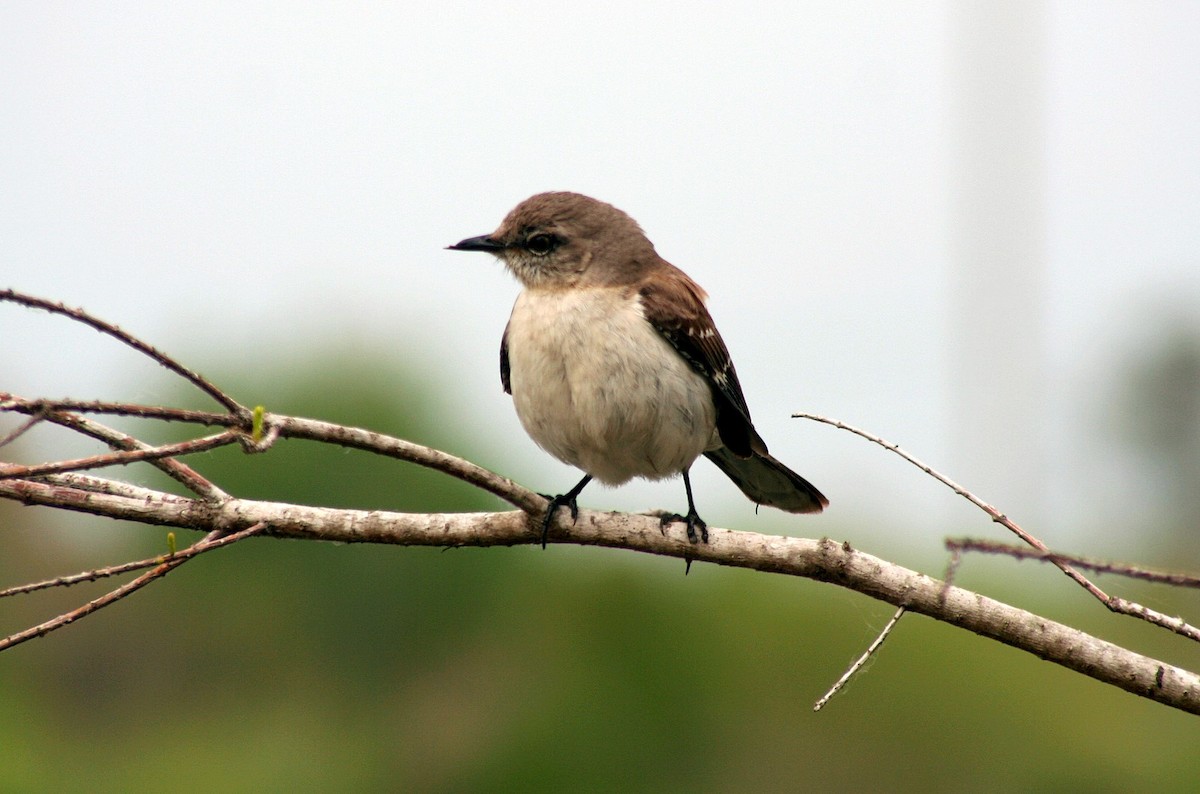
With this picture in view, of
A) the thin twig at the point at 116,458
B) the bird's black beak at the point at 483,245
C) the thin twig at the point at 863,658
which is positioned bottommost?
the thin twig at the point at 863,658

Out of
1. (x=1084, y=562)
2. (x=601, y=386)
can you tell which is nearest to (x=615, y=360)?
(x=601, y=386)

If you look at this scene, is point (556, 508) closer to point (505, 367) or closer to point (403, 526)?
point (403, 526)

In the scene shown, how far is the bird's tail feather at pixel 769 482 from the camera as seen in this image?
6438 mm

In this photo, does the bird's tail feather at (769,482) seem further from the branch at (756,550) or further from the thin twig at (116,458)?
the thin twig at (116,458)

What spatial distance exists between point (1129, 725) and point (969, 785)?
614 cm

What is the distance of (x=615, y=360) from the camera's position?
18.6 ft

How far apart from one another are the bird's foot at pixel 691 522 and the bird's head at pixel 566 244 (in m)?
1.30

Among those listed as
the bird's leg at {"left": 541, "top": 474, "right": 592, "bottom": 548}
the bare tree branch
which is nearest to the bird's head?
the bird's leg at {"left": 541, "top": 474, "right": 592, "bottom": 548}

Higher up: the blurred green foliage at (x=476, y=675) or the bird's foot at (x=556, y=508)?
the bird's foot at (x=556, y=508)

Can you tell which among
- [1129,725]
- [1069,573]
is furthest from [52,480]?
[1129,725]

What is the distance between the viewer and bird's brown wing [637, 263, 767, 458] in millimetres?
5980

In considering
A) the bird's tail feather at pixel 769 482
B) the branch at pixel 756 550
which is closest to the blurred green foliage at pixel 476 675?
the bird's tail feather at pixel 769 482

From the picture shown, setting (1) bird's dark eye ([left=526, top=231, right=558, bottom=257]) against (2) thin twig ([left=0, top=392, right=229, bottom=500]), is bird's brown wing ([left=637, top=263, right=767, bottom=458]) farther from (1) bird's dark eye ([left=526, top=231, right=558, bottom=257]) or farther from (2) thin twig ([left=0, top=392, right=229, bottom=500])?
(2) thin twig ([left=0, top=392, right=229, bottom=500])

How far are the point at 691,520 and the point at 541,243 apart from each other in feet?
6.78
